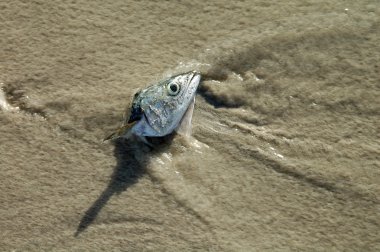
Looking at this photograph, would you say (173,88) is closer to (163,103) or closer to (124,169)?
(163,103)

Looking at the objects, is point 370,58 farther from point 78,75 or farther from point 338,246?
point 78,75

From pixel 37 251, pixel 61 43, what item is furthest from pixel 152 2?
pixel 37 251

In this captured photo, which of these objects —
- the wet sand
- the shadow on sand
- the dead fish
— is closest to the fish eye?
the dead fish

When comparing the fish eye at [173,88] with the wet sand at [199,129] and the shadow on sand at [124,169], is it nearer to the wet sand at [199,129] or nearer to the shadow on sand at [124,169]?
the wet sand at [199,129]

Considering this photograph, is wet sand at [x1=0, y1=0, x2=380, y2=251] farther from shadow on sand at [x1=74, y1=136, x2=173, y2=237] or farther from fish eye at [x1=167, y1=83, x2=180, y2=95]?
fish eye at [x1=167, y1=83, x2=180, y2=95]

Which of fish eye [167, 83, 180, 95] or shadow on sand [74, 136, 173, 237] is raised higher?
fish eye [167, 83, 180, 95]

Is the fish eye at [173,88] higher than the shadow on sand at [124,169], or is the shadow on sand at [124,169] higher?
the fish eye at [173,88]

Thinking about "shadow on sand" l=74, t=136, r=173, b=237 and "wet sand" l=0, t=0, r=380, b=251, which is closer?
"wet sand" l=0, t=0, r=380, b=251

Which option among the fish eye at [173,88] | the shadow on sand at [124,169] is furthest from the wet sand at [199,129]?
the fish eye at [173,88]
